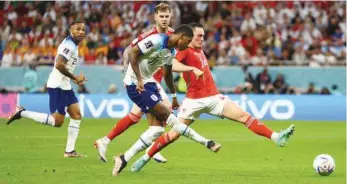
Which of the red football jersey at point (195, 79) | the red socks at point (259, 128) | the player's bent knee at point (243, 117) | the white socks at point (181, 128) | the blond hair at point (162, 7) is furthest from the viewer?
the red football jersey at point (195, 79)

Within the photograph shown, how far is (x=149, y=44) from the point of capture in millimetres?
11391

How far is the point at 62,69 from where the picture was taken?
46.6ft

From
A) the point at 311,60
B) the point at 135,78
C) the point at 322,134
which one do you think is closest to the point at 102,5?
the point at 311,60

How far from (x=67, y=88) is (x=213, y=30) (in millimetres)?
15819

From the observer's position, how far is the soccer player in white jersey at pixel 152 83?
11.4m

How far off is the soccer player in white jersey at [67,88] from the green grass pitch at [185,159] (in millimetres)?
553

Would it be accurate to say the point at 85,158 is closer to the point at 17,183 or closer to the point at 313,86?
the point at 17,183

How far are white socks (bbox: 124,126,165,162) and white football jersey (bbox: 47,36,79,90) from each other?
2.96 meters

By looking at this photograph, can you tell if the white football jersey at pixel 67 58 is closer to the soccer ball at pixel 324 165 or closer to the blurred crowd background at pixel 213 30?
the soccer ball at pixel 324 165

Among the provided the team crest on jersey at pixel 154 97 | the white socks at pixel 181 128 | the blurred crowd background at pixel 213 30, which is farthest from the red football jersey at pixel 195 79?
the blurred crowd background at pixel 213 30

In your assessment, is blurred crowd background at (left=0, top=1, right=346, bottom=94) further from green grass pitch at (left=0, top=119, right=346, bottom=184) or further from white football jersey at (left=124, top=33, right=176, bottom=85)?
white football jersey at (left=124, top=33, right=176, bottom=85)

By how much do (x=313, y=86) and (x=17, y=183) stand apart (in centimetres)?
1851

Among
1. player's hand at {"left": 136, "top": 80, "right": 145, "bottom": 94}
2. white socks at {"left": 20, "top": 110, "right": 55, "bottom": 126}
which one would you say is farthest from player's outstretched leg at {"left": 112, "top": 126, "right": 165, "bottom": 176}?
white socks at {"left": 20, "top": 110, "right": 55, "bottom": 126}

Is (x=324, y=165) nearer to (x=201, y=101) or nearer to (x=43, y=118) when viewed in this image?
(x=201, y=101)
